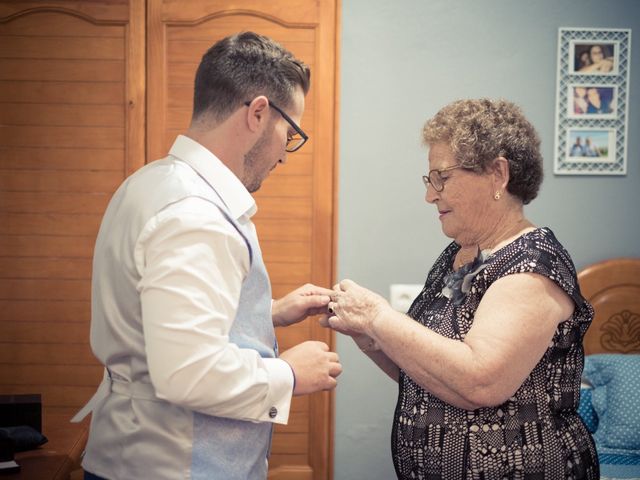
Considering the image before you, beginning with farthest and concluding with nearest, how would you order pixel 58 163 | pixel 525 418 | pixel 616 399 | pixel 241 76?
1. pixel 58 163
2. pixel 616 399
3. pixel 525 418
4. pixel 241 76

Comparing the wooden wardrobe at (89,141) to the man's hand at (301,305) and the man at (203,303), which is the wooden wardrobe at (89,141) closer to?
the man's hand at (301,305)

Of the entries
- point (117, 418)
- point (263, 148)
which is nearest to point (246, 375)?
point (117, 418)

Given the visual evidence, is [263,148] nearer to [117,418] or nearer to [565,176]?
[117,418]

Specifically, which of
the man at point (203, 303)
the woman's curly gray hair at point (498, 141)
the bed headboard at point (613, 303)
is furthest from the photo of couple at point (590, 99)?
the man at point (203, 303)

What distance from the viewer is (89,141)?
9.36ft

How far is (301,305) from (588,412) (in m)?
1.49

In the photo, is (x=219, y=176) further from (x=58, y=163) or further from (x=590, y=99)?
(x=590, y=99)

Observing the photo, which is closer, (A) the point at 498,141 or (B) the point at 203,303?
(B) the point at 203,303

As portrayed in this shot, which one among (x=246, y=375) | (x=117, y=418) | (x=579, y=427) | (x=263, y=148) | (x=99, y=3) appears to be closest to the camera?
(x=246, y=375)

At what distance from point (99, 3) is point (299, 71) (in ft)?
5.71

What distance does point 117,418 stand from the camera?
1284mm

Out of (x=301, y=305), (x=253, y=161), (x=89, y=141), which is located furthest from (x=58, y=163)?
(x=253, y=161)

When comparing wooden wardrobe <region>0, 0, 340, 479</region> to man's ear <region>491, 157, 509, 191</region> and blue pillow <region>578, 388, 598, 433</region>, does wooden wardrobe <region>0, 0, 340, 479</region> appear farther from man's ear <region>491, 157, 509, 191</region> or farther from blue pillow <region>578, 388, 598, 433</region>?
man's ear <region>491, 157, 509, 191</region>

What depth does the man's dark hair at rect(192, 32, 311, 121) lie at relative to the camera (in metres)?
1.33
